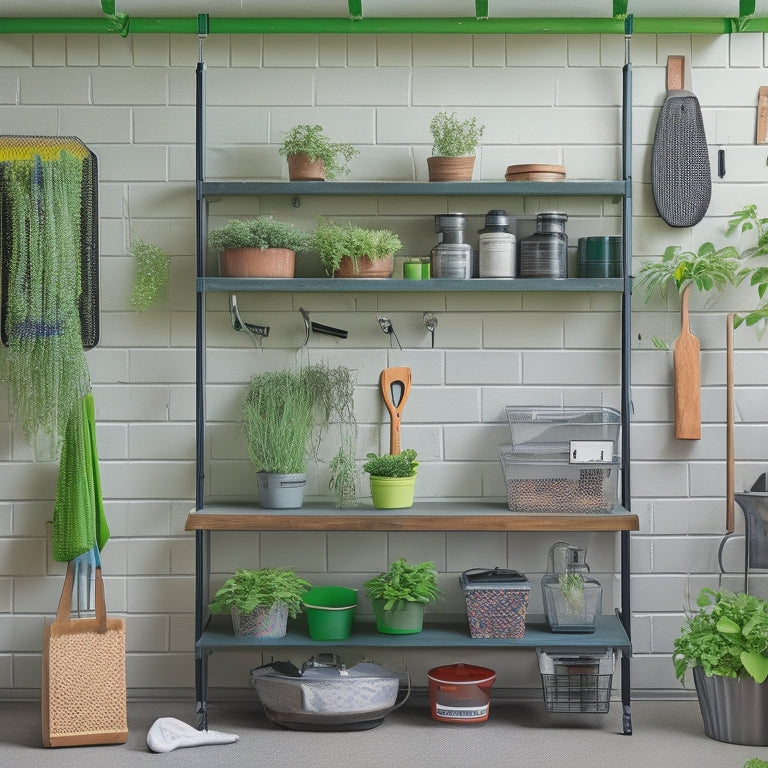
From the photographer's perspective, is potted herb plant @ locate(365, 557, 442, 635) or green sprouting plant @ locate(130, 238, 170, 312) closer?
potted herb plant @ locate(365, 557, 442, 635)

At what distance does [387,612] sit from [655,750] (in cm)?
96

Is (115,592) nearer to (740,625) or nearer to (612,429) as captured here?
(612,429)

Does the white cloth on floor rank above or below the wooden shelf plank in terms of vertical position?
below

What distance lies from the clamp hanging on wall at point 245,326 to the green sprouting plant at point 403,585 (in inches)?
37.6

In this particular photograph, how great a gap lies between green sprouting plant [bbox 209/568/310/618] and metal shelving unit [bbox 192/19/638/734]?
0.12m

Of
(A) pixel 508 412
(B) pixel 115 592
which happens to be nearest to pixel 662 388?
(A) pixel 508 412

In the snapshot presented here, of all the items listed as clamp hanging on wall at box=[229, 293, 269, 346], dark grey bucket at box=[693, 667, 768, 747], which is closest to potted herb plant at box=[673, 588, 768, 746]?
dark grey bucket at box=[693, 667, 768, 747]

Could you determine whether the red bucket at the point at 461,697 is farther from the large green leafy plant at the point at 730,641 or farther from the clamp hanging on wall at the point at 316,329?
the clamp hanging on wall at the point at 316,329

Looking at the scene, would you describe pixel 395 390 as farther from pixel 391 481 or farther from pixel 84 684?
pixel 84 684

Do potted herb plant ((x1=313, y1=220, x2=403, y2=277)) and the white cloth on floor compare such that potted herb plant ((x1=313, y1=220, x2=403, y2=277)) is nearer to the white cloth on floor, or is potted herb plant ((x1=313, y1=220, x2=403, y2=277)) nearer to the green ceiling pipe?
the green ceiling pipe

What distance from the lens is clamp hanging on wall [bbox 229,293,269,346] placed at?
3664mm

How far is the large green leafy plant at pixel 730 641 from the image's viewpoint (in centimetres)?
321

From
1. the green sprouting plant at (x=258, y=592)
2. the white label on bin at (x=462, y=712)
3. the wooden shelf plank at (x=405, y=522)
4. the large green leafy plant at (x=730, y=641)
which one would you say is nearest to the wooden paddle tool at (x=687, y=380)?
the wooden shelf plank at (x=405, y=522)

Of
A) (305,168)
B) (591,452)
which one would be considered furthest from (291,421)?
(591,452)
